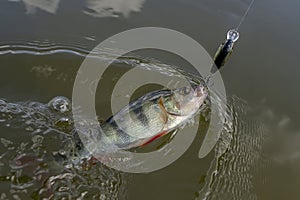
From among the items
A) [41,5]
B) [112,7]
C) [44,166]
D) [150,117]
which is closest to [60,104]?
[44,166]

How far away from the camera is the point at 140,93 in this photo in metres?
4.02

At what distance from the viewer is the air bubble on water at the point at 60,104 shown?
11.9ft

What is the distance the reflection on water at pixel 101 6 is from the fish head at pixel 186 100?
1.82 m

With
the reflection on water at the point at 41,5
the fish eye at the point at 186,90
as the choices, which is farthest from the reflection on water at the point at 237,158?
the reflection on water at the point at 41,5

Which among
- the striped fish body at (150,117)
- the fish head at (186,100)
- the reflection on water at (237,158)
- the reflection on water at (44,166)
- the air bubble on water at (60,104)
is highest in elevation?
the fish head at (186,100)

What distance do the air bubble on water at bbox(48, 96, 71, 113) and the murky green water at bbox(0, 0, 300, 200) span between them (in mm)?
39

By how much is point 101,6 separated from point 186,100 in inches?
80.7

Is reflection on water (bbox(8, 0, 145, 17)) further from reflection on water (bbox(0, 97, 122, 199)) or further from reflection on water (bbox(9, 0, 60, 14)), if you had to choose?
reflection on water (bbox(0, 97, 122, 199))

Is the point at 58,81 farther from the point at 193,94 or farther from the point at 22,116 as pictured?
the point at 193,94

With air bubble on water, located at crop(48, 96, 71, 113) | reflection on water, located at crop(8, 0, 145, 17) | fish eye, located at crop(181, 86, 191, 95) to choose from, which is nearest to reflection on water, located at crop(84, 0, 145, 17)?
reflection on water, located at crop(8, 0, 145, 17)

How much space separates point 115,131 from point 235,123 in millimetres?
1333

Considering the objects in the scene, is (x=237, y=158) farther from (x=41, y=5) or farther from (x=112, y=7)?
(x=41, y=5)

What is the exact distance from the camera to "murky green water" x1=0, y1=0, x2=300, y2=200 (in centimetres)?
319

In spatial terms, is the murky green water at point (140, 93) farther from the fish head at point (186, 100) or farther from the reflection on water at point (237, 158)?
the fish head at point (186, 100)
